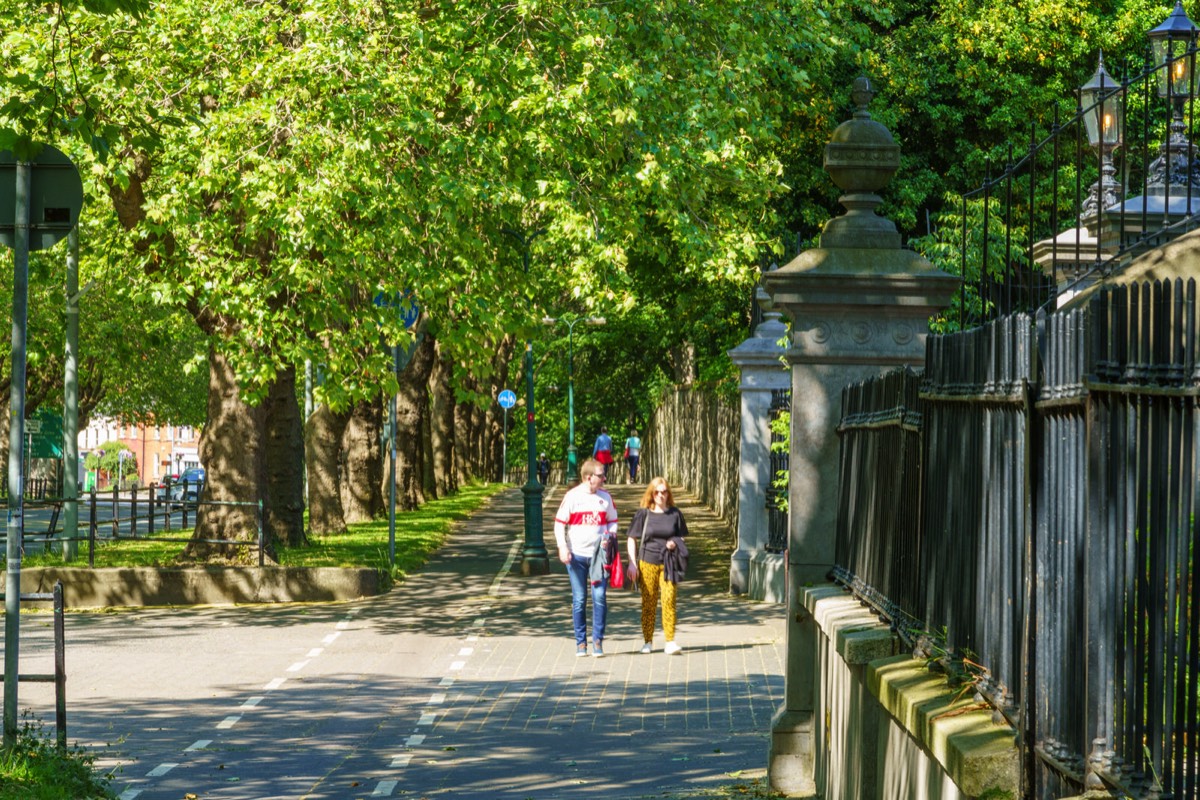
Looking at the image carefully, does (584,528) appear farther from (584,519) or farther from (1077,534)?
(1077,534)

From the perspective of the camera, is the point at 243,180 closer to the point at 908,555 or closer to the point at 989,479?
the point at 908,555

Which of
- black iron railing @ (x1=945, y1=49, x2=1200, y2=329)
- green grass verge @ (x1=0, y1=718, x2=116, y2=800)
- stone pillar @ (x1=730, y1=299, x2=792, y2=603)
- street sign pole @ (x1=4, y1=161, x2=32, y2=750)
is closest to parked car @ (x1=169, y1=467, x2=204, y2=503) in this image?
stone pillar @ (x1=730, y1=299, x2=792, y2=603)

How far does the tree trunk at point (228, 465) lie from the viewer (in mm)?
22875

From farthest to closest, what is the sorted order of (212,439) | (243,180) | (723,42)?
(212,439) → (723,42) → (243,180)

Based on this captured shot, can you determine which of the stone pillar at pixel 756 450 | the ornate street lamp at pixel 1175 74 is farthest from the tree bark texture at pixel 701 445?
the ornate street lamp at pixel 1175 74

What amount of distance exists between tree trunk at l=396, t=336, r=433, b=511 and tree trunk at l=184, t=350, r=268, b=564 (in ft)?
→ 44.7

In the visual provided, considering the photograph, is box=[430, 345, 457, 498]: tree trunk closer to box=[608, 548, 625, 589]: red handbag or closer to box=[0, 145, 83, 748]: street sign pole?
box=[608, 548, 625, 589]: red handbag

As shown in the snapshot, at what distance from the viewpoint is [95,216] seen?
72.4 ft

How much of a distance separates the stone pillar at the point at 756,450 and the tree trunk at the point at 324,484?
33.9 feet

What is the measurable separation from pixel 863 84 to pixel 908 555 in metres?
4.11

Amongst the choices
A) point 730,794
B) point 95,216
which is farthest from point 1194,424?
point 95,216

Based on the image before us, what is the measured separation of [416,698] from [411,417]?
79.6ft

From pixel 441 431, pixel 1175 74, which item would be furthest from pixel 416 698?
pixel 441 431

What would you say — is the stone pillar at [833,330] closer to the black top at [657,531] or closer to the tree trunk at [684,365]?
the black top at [657,531]
